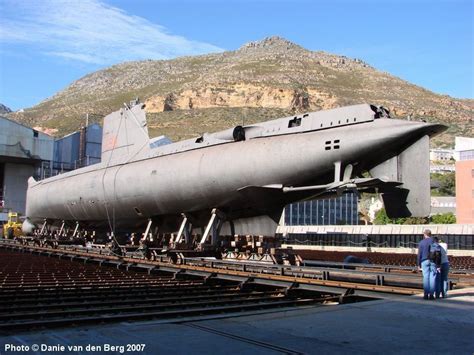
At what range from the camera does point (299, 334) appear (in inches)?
266

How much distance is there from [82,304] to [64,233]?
21991 mm

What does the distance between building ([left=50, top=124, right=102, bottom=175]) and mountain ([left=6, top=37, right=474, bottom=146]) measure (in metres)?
62.4

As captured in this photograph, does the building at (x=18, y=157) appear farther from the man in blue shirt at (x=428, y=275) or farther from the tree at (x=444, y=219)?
the man in blue shirt at (x=428, y=275)

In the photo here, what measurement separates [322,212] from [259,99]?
84148mm

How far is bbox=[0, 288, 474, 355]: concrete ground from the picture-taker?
5.98m

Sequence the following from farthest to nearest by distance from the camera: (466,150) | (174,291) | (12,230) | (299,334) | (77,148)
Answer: (77,148)
(466,150)
(12,230)
(174,291)
(299,334)

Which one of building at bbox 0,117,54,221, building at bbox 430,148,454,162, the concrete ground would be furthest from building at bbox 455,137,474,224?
building at bbox 430,148,454,162

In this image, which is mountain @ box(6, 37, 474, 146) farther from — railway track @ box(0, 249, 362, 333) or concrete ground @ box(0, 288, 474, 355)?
concrete ground @ box(0, 288, 474, 355)

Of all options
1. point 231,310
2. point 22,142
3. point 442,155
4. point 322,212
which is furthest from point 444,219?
point 442,155

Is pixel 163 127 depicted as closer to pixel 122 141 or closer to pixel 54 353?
pixel 122 141

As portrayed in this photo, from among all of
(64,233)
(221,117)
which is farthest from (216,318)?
(221,117)

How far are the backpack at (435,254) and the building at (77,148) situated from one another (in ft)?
195

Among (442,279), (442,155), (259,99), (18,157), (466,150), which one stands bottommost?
(442,279)

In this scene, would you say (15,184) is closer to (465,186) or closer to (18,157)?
(18,157)
